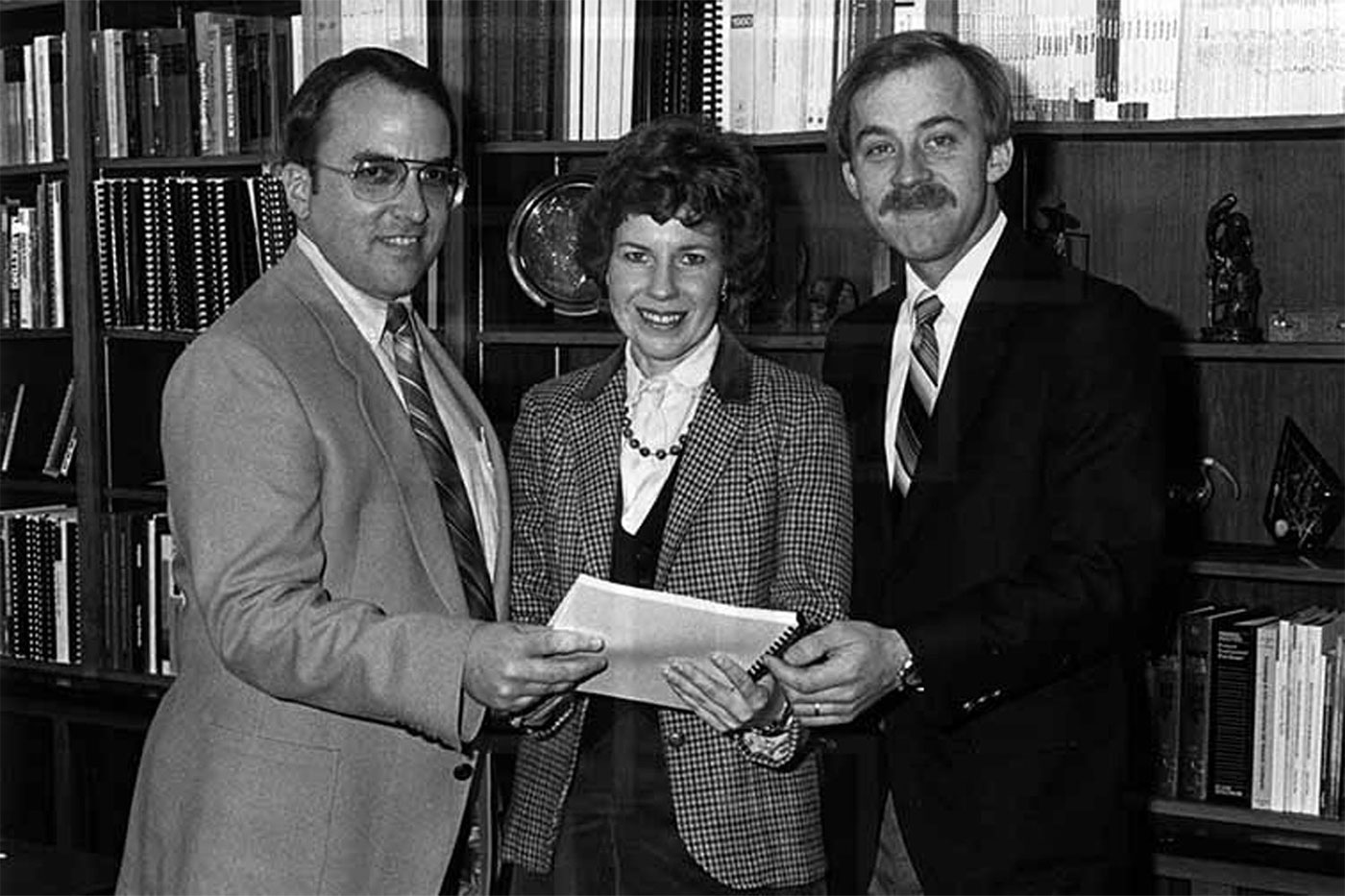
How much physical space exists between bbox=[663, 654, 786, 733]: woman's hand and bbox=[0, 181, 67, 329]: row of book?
2047 mm

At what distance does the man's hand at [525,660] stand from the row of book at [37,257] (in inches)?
77.2

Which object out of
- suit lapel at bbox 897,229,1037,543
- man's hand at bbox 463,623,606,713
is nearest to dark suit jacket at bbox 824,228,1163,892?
suit lapel at bbox 897,229,1037,543

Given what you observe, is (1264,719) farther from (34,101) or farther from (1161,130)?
(34,101)

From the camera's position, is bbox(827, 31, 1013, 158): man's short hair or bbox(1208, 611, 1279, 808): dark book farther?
bbox(1208, 611, 1279, 808): dark book

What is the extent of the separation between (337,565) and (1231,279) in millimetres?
1466

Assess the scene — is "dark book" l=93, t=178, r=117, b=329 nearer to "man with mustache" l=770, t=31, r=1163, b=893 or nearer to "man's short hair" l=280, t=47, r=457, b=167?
"man's short hair" l=280, t=47, r=457, b=167

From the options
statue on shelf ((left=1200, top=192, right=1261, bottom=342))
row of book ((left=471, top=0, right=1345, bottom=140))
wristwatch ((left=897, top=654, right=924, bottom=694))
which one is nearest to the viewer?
wristwatch ((left=897, top=654, right=924, bottom=694))

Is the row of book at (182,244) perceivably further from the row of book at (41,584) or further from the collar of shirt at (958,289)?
the collar of shirt at (958,289)

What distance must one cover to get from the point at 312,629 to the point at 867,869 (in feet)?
2.32

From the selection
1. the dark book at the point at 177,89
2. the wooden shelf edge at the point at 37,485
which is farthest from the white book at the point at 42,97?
the wooden shelf edge at the point at 37,485

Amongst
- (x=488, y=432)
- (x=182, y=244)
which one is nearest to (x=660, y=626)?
(x=488, y=432)

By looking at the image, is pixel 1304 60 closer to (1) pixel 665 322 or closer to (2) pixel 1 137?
(1) pixel 665 322

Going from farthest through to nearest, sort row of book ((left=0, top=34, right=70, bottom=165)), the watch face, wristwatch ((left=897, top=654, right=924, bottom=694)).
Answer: row of book ((left=0, top=34, right=70, bottom=165)), the watch face, wristwatch ((left=897, top=654, right=924, bottom=694))

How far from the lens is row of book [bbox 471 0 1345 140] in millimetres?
2506
